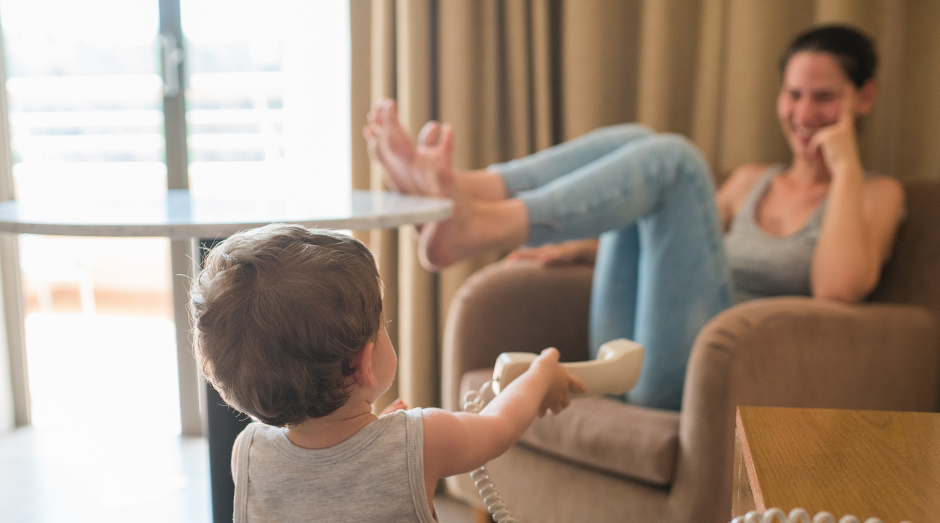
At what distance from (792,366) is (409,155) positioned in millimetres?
718

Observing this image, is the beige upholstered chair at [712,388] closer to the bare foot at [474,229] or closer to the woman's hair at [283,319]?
the bare foot at [474,229]

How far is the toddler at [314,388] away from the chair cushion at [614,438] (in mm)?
516

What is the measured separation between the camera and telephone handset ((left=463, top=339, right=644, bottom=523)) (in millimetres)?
859

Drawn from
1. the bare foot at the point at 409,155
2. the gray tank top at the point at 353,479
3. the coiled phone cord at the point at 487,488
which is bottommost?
the coiled phone cord at the point at 487,488

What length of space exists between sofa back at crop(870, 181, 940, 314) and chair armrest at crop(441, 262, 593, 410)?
60cm

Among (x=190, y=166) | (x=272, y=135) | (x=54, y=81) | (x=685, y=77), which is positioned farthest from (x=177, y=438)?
(x=685, y=77)

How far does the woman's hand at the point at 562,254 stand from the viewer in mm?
1592

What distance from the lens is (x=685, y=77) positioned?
1.93 metres

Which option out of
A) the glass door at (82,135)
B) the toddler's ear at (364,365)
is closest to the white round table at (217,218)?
the toddler's ear at (364,365)

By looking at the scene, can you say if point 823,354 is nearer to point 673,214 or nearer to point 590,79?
point 673,214

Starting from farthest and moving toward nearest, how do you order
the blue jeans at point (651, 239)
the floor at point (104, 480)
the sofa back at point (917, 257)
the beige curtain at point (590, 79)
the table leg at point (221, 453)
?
the floor at point (104, 480) → the beige curtain at point (590, 79) → the sofa back at point (917, 257) → the blue jeans at point (651, 239) → the table leg at point (221, 453)

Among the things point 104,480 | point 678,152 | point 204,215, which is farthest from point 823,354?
point 104,480

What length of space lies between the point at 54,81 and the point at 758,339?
2275 mm

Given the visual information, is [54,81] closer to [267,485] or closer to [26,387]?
[26,387]
